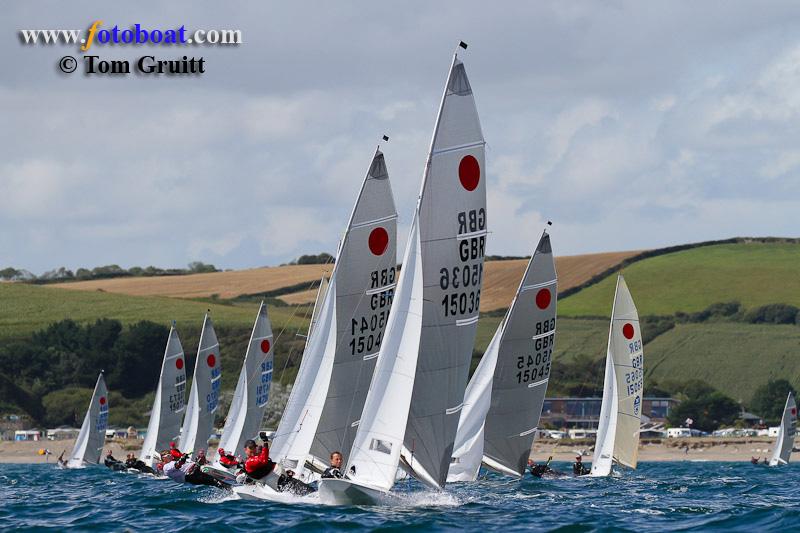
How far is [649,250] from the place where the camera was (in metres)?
172

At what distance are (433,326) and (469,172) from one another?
12.1ft

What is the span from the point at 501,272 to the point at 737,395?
31.7 metres

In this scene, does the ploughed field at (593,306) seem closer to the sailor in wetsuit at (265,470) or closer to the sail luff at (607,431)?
the sail luff at (607,431)

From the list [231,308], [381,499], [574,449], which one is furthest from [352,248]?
[231,308]

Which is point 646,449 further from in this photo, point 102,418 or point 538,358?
point 538,358

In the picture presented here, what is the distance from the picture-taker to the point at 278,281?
168 meters

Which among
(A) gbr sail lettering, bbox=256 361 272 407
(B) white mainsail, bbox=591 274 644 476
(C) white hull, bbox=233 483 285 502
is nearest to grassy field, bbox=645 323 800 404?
(B) white mainsail, bbox=591 274 644 476

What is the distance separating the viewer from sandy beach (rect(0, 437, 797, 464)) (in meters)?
103

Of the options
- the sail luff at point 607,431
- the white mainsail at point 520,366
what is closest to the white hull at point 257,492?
the white mainsail at point 520,366

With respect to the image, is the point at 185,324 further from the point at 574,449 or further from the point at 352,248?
the point at 352,248

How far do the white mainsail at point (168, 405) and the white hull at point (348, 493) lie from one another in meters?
33.0

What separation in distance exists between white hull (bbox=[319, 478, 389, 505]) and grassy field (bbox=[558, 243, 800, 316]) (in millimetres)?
121503

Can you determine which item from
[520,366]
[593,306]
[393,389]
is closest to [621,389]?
[520,366]

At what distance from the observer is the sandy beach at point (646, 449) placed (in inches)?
4053
